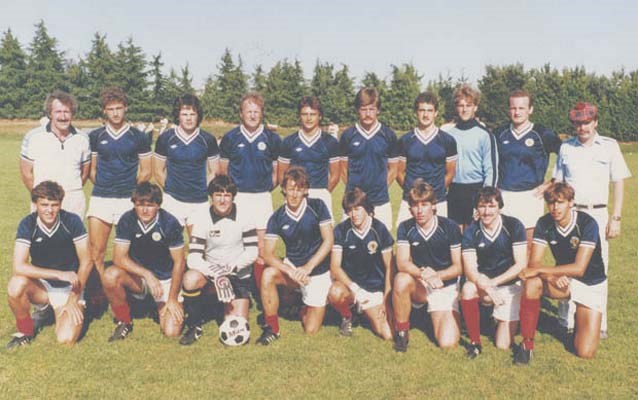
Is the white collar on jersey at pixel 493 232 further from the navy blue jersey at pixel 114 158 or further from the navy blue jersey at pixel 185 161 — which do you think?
the navy blue jersey at pixel 114 158

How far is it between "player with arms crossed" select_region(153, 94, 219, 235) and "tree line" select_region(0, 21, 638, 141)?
33579 millimetres

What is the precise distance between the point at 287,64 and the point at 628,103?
23.3m

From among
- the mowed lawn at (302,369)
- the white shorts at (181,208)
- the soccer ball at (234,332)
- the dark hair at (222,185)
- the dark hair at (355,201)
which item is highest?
the dark hair at (222,185)

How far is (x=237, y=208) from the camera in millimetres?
5742

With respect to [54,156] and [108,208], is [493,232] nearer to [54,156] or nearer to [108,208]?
[108,208]

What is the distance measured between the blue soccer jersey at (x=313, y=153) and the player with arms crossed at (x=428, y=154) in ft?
2.43

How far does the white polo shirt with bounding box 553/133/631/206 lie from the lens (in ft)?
16.8

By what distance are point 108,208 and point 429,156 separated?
3.22 meters

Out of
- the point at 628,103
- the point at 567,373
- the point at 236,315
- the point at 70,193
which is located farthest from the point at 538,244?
the point at 628,103

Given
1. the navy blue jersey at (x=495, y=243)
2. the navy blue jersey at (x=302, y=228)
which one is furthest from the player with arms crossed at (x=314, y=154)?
the navy blue jersey at (x=495, y=243)

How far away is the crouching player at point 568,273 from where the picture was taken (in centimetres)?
467

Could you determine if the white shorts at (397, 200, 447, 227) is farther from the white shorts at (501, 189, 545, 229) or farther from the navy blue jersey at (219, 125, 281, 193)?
the navy blue jersey at (219, 125, 281, 193)

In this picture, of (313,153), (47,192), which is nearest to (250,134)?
(313,153)

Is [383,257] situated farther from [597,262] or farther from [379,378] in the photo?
[597,262]
